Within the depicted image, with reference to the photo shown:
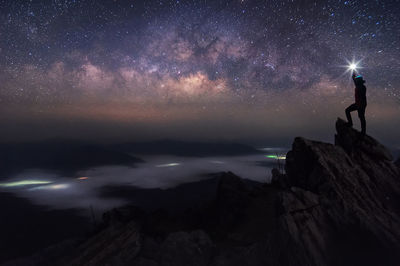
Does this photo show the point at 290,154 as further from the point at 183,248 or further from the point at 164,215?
the point at 164,215

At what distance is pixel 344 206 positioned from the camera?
13977mm

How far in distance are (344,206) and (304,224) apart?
10.3 feet

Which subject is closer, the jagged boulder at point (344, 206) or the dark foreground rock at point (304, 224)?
the jagged boulder at point (344, 206)

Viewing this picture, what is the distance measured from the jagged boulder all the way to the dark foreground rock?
6cm

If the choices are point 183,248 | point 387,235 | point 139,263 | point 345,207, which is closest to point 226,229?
point 183,248

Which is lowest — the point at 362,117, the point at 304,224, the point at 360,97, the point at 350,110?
the point at 304,224

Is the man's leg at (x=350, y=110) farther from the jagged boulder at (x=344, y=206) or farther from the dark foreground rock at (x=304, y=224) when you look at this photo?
the dark foreground rock at (x=304, y=224)

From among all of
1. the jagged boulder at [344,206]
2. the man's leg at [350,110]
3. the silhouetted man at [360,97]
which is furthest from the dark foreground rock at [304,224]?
the silhouetted man at [360,97]

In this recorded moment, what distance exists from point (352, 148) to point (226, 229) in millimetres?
16032

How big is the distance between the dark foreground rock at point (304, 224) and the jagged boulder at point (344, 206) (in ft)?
0.18

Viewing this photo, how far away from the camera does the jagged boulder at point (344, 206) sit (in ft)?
40.9

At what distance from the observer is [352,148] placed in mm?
18062

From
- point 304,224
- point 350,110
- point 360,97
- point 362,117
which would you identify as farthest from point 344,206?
point 360,97

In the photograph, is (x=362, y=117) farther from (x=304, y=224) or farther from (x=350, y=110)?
(x=304, y=224)
